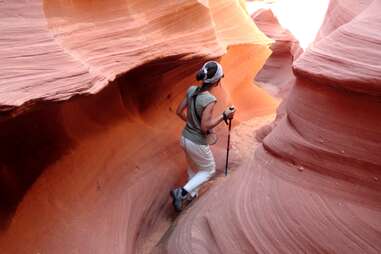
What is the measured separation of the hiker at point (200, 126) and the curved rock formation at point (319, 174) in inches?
32.4

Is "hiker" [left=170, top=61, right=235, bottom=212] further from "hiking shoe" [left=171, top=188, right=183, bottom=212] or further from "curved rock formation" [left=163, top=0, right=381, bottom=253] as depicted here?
"curved rock formation" [left=163, top=0, right=381, bottom=253]

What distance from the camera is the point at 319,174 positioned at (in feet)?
11.2

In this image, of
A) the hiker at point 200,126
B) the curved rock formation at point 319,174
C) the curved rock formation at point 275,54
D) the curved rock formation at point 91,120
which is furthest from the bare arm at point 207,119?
the curved rock formation at point 275,54

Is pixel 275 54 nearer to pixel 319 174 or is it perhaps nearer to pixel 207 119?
pixel 207 119

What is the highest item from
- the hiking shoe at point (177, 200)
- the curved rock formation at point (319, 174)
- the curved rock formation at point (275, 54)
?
the curved rock formation at point (319, 174)

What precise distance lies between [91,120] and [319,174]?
2.49 m

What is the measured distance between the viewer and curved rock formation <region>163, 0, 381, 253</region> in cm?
313

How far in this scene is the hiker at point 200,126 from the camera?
15.0ft

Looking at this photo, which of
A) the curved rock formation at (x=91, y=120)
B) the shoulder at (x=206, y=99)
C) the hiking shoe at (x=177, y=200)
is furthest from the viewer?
the hiking shoe at (x=177, y=200)

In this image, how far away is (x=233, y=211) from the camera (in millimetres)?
3666

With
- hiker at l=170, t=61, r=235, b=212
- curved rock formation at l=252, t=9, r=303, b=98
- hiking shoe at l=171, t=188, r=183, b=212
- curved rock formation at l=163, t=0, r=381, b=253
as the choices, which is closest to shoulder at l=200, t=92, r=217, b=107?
hiker at l=170, t=61, r=235, b=212

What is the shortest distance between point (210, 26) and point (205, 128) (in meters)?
1.59

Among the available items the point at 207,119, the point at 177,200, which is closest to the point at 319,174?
the point at 207,119

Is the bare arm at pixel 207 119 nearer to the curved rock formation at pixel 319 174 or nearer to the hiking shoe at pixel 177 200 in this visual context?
the hiking shoe at pixel 177 200
